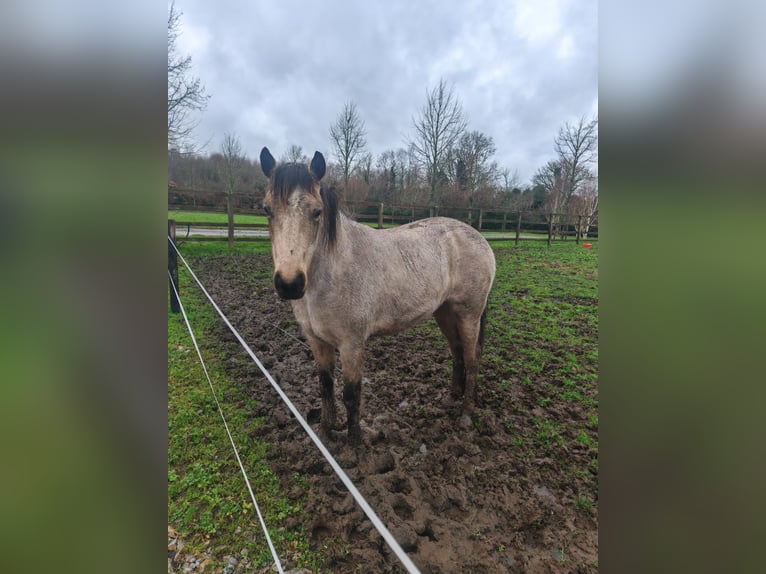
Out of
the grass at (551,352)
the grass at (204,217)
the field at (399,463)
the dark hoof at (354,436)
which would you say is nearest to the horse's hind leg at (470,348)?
the field at (399,463)

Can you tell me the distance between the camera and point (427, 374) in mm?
2729

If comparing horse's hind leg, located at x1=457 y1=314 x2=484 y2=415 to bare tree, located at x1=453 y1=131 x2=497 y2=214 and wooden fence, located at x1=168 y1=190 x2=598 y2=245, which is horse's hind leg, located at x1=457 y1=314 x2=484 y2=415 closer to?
wooden fence, located at x1=168 y1=190 x2=598 y2=245

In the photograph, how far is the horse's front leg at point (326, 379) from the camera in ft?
6.04

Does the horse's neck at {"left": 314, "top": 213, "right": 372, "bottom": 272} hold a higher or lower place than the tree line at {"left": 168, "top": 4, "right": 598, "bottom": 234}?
lower

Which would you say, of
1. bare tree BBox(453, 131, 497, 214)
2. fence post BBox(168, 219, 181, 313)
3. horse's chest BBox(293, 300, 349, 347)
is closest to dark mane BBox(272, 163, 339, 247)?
horse's chest BBox(293, 300, 349, 347)

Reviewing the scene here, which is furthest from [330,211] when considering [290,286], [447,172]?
[447,172]

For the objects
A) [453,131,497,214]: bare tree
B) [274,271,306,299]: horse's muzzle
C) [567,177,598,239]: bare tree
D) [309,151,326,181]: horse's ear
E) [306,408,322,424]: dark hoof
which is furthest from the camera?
[453,131,497,214]: bare tree

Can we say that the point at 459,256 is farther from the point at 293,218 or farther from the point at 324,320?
the point at 293,218

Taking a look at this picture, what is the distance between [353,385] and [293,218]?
998mm

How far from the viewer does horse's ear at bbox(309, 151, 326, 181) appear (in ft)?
4.58

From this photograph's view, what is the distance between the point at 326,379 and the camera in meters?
1.87

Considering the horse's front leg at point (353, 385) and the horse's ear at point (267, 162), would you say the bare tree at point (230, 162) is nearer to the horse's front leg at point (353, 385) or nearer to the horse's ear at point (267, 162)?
the horse's ear at point (267, 162)
